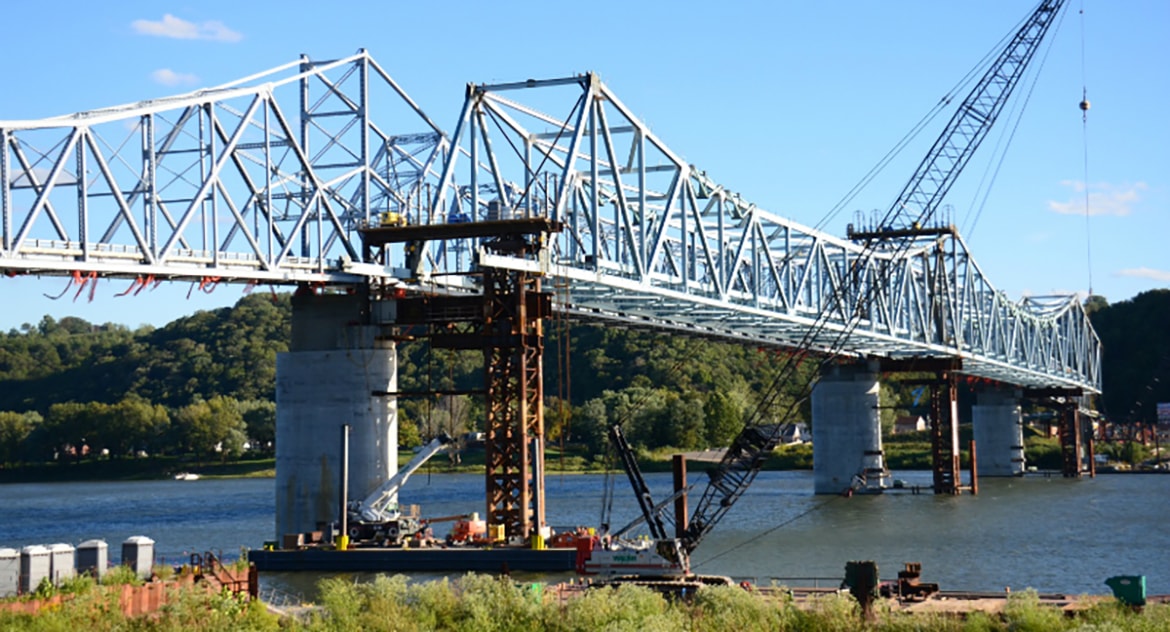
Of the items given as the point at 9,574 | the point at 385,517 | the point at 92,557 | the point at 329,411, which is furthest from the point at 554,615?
the point at 329,411

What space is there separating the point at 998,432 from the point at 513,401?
130m

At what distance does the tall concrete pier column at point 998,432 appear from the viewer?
18950 cm

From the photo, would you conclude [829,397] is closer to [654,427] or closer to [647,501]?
[654,427]

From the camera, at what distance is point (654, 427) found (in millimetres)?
198500

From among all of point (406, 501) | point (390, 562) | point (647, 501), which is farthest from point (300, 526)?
point (406, 501)

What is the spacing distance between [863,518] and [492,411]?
44160 millimetres

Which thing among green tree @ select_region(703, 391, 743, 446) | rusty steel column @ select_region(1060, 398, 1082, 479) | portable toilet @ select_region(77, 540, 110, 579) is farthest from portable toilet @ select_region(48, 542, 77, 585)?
rusty steel column @ select_region(1060, 398, 1082, 479)

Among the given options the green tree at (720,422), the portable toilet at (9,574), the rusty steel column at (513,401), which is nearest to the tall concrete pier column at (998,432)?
the green tree at (720,422)

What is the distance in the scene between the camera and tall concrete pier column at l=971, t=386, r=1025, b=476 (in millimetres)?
189500

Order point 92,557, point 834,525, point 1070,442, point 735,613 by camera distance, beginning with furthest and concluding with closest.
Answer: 1. point 1070,442
2. point 834,525
3. point 92,557
4. point 735,613

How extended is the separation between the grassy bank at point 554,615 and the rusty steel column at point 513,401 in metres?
22.2

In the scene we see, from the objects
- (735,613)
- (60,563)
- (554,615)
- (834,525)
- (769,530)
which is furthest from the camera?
(834,525)

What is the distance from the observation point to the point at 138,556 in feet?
175

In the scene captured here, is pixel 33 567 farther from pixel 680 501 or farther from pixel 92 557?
pixel 680 501
